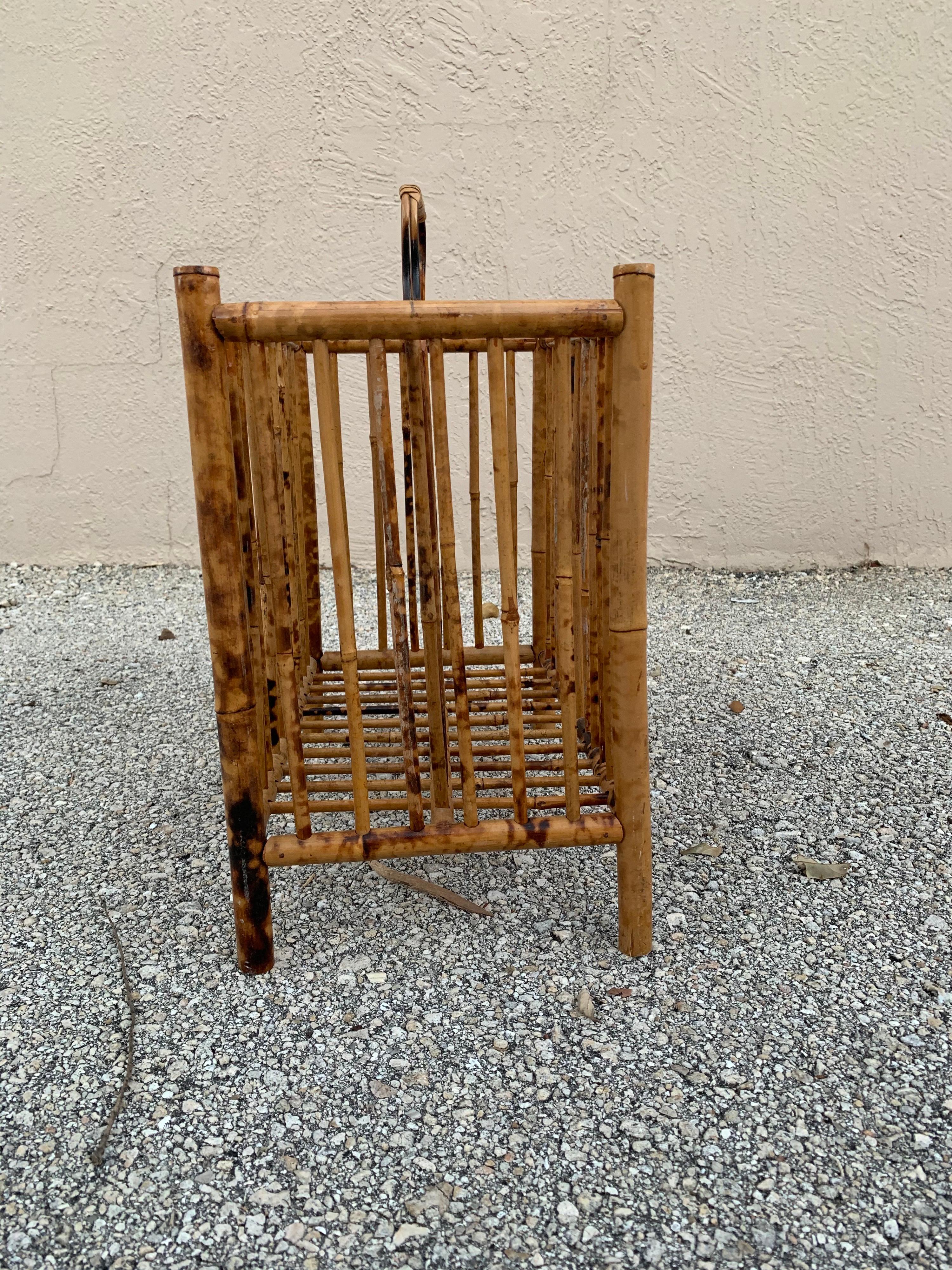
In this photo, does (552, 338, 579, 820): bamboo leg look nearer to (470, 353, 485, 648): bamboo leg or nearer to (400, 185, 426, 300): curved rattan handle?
(400, 185, 426, 300): curved rattan handle

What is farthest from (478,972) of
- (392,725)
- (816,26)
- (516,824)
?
(816,26)

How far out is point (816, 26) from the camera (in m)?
3.93

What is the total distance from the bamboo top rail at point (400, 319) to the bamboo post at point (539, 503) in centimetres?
87

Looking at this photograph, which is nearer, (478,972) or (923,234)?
(478,972)

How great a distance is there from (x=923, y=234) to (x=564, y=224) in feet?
5.29

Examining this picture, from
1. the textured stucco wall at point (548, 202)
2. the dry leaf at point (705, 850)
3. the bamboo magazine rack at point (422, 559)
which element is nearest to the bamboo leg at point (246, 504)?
the bamboo magazine rack at point (422, 559)

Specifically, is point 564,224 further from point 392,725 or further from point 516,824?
point 516,824

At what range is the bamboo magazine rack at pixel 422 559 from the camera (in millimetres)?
1450

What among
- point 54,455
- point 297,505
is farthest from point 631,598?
point 54,455

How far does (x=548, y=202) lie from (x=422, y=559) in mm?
3154

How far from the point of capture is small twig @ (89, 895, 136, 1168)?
4.32 feet

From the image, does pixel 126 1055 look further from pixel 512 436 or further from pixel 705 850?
pixel 512 436

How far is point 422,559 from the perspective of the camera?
157 cm

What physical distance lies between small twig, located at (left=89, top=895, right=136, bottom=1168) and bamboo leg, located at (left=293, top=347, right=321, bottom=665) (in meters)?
0.92
